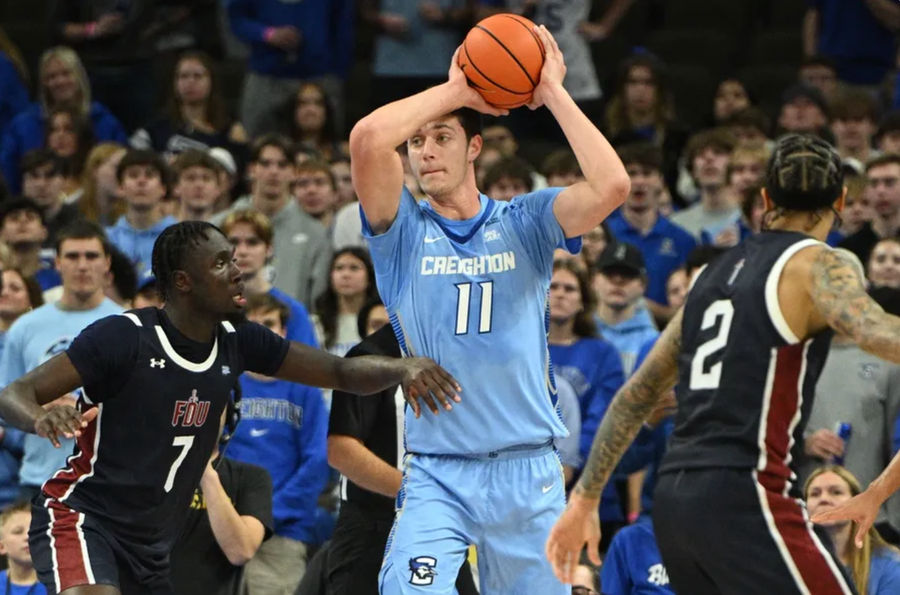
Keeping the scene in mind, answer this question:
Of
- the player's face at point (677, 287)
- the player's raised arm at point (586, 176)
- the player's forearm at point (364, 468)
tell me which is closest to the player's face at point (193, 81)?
the player's face at point (677, 287)

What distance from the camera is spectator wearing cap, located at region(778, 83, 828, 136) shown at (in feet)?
43.3

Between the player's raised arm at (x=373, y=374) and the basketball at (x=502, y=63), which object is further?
the basketball at (x=502, y=63)

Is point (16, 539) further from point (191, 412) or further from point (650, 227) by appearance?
point (650, 227)

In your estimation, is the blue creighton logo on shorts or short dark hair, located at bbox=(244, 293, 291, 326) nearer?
the blue creighton logo on shorts

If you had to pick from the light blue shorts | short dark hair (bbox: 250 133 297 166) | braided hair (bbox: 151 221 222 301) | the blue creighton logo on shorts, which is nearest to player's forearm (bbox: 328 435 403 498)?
the light blue shorts

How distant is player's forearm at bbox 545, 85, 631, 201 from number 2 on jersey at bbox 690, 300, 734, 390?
814 millimetres

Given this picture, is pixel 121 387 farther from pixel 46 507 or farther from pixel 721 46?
pixel 721 46

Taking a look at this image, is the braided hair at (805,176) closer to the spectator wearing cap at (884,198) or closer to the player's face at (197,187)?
the spectator wearing cap at (884,198)

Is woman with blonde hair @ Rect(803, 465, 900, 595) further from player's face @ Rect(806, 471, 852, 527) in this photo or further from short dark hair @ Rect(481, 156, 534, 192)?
short dark hair @ Rect(481, 156, 534, 192)

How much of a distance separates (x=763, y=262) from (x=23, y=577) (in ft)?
15.2

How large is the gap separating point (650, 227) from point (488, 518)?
251 inches

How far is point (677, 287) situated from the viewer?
10547 mm

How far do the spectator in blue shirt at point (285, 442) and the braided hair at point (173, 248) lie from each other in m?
2.81

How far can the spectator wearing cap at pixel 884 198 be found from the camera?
1099 centimetres
